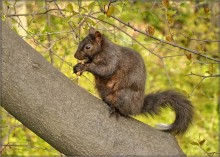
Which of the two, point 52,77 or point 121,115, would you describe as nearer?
point 52,77

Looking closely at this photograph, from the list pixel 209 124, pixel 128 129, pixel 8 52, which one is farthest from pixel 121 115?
pixel 209 124

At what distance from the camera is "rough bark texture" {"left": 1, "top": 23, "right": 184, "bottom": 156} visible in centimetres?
193

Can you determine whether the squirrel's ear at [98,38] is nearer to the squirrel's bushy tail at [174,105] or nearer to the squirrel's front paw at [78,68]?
the squirrel's front paw at [78,68]

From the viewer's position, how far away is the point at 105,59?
265 cm

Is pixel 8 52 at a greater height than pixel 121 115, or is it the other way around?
pixel 8 52

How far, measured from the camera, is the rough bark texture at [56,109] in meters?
1.93

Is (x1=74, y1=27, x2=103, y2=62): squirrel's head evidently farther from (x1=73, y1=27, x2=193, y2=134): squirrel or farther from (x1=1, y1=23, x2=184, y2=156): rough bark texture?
(x1=1, y1=23, x2=184, y2=156): rough bark texture

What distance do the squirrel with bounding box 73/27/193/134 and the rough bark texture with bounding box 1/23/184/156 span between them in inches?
14.6

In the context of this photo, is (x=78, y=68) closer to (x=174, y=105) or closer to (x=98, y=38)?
(x=98, y=38)

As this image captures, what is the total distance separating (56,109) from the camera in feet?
6.46

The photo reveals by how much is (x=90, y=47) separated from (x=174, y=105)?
0.59 meters

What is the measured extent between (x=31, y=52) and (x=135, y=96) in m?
0.74

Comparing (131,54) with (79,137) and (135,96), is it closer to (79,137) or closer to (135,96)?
(135,96)

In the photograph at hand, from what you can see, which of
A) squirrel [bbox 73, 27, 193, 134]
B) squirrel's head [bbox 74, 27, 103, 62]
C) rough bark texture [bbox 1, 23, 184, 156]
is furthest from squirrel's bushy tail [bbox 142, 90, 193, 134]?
rough bark texture [bbox 1, 23, 184, 156]
